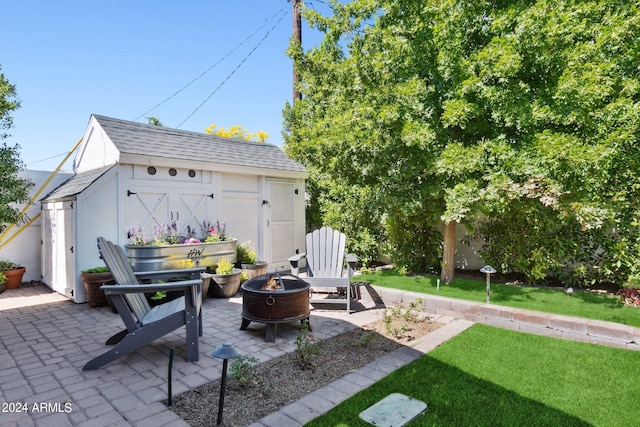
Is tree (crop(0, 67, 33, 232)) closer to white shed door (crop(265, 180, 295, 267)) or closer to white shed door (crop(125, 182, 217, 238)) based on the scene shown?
white shed door (crop(125, 182, 217, 238))

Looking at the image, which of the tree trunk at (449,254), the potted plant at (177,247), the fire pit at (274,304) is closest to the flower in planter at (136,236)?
the potted plant at (177,247)

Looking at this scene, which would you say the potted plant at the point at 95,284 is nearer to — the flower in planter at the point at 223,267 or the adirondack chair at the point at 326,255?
the flower in planter at the point at 223,267

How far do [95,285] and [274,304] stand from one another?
131 inches

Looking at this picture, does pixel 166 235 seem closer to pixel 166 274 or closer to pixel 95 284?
pixel 95 284

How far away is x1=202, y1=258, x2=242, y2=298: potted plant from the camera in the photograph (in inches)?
229

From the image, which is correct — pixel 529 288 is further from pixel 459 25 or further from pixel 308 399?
pixel 308 399

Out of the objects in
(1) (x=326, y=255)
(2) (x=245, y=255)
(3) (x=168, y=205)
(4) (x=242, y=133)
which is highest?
(4) (x=242, y=133)

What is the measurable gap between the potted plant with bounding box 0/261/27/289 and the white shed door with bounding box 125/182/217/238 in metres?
3.05

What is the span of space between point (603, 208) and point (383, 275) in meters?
3.69

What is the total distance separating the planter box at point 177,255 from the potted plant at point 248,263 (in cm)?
36

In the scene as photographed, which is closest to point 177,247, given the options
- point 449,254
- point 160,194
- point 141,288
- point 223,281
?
point 223,281

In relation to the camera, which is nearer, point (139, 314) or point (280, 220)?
point (139, 314)

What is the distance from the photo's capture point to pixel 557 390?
105 inches

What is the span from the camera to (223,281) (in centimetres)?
584
